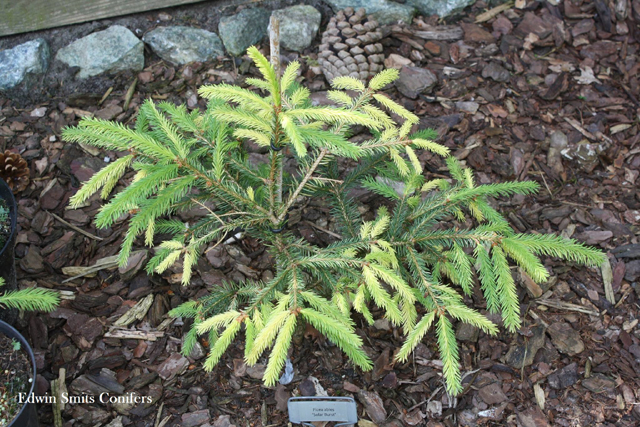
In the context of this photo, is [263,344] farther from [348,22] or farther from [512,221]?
[348,22]

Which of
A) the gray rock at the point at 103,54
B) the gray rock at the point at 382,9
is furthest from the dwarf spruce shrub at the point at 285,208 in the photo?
the gray rock at the point at 382,9

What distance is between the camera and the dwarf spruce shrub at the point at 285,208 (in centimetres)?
158

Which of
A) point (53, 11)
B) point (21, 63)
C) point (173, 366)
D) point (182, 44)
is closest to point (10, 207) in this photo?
point (173, 366)

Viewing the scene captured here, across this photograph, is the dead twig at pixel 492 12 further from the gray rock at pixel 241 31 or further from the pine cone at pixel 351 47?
the gray rock at pixel 241 31

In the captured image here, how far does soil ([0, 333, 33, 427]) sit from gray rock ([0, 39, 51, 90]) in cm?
192

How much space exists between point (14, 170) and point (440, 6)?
3120 millimetres

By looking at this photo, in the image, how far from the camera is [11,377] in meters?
2.04

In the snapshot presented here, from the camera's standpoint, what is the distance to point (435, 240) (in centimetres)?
192

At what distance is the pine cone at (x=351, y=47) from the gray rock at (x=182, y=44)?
79 centimetres

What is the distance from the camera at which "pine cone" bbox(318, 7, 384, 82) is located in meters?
3.25

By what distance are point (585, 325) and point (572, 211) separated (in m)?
0.72

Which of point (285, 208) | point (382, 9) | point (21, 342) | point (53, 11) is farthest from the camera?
point (382, 9)

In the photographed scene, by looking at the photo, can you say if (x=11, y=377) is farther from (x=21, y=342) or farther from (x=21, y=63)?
(x=21, y=63)

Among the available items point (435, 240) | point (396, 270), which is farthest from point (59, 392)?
point (435, 240)
